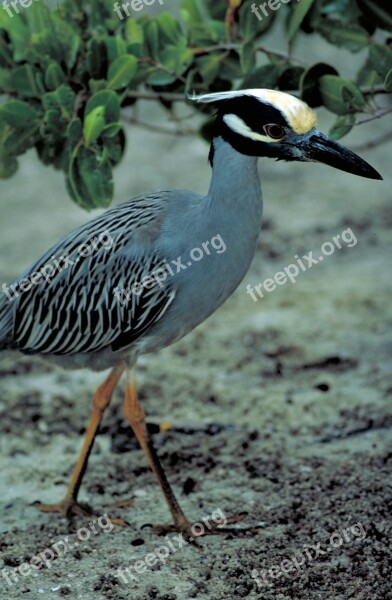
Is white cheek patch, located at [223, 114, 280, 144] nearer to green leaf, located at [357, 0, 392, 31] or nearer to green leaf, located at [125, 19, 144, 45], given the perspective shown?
green leaf, located at [125, 19, 144, 45]

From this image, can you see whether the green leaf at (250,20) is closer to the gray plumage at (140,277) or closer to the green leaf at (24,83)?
the gray plumage at (140,277)

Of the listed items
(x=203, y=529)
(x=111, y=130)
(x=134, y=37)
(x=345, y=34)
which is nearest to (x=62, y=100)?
(x=111, y=130)

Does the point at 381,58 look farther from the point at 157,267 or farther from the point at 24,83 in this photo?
the point at 24,83

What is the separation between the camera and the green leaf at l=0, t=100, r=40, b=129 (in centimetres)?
401

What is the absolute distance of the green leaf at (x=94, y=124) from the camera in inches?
149

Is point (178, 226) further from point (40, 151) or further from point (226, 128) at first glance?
point (40, 151)

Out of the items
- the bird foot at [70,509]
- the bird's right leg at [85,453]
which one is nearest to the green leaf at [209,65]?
the bird's right leg at [85,453]

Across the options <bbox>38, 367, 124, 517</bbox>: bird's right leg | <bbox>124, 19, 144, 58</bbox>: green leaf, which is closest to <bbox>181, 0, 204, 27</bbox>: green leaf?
<bbox>124, 19, 144, 58</bbox>: green leaf

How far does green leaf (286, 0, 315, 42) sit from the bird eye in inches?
22.9

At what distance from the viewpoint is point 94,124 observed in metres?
3.79

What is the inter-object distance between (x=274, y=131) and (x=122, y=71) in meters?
0.79

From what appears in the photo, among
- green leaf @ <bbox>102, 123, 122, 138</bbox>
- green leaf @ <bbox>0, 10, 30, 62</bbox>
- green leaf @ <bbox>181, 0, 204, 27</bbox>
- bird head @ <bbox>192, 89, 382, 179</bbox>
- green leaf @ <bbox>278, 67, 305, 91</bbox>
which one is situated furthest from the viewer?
green leaf @ <bbox>181, 0, 204, 27</bbox>

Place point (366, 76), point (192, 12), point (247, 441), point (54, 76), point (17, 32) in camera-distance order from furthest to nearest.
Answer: point (247, 441)
point (192, 12)
point (366, 76)
point (17, 32)
point (54, 76)

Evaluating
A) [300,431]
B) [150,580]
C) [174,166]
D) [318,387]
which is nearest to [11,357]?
[150,580]
